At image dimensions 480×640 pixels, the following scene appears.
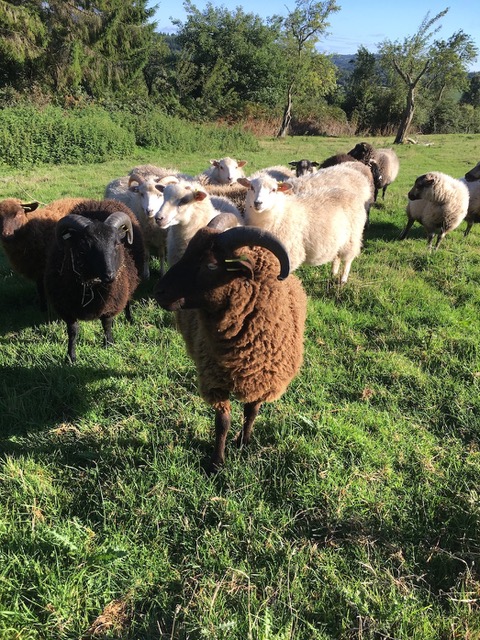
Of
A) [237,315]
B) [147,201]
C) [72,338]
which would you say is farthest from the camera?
[147,201]

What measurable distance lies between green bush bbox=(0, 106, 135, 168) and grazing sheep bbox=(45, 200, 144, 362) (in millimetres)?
13002

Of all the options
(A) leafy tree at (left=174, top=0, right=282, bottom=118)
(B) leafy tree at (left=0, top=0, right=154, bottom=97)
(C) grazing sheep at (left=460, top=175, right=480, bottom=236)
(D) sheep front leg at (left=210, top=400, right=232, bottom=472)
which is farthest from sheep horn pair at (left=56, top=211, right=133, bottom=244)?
(A) leafy tree at (left=174, top=0, right=282, bottom=118)

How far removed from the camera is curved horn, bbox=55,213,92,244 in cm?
356

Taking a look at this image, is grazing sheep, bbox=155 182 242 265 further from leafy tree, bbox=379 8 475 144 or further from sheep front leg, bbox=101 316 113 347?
leafy tree, bbox=379 8 475 144

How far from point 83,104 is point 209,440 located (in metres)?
22.5

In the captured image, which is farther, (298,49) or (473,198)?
(298,49)

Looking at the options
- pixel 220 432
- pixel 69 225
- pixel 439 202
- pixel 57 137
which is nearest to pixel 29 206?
pixel 69 225

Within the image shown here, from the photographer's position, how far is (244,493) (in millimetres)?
2543

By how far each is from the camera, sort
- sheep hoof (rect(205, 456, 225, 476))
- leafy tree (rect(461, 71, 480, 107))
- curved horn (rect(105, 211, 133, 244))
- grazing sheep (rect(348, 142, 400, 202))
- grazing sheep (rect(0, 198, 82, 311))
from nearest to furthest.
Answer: sheep hoof (rect(205, 456, 225, 476)) → curved horn (rect(105, 211, 133, 244)) → grazing sheep (rect(0, 198, 82, 311)) → grazing sheep (rect(348, 142, 400, 202)) → leafy tree (rect(461, 71, 480, 107))

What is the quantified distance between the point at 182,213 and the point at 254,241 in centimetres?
252

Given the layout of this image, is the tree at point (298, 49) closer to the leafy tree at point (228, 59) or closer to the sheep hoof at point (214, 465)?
the leafy tree at point (228, 59)

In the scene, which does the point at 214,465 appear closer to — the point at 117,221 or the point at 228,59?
the point at 117,221

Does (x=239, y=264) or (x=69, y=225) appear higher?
(x=239, y=264)

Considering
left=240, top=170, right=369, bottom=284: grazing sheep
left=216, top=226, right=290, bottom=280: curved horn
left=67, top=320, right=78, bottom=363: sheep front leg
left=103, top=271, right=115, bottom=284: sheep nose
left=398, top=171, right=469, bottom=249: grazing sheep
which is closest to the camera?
left=216, top=226, right=290, bottom=280: curved horn
